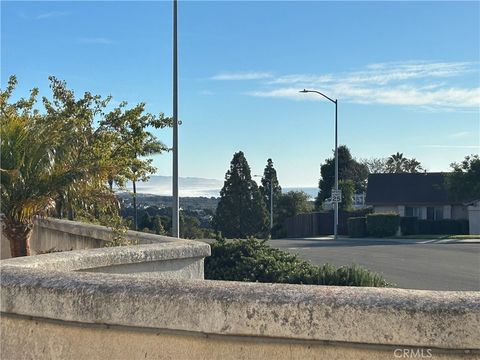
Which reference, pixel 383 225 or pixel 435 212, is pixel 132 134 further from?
pixel 435 212

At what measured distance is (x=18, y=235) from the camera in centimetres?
796

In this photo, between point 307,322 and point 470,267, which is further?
point 470,267

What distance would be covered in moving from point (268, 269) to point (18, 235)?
3234mm

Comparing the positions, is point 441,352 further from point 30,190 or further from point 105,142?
point 105,142

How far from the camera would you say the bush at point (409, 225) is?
4125 cm

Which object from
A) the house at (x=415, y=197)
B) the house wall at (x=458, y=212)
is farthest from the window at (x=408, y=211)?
the house wall at (x=458, y=212)

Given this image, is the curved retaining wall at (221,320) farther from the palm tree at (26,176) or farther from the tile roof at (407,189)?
the tile roof at (407,189)

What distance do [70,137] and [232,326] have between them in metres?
6.46

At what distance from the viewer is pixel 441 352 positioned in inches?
97.4

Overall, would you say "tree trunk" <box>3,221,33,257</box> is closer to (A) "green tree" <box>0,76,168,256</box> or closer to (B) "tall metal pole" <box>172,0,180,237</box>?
(A) "green tree" <box>0,76,168,256</box>

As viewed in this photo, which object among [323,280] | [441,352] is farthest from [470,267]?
[441,352]

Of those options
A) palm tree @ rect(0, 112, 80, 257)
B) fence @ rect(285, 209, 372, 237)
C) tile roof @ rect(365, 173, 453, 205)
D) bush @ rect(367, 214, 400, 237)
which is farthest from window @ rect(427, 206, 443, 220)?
palm tree @ rect(0, 112, 80, 257)

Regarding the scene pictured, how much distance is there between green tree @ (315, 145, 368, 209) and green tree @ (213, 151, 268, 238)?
28.1ft

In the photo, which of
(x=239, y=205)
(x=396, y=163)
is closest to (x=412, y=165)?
(x=396, y=163)
